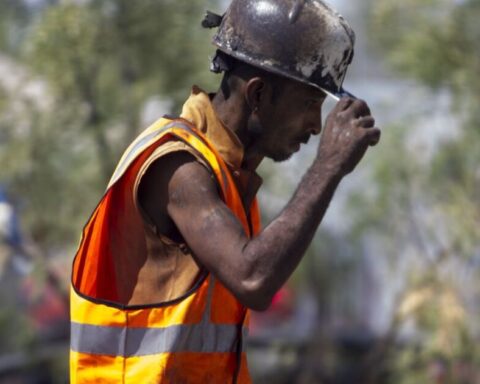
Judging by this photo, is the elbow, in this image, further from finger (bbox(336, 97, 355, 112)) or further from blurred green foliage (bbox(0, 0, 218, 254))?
blurred green foliage (bbox(0, 0, 218, 254))

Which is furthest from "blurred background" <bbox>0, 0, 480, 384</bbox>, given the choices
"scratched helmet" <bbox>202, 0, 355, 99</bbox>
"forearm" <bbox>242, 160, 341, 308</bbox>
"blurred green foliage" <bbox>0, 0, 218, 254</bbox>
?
"forearm" <bbox>242, 160, 341, 308</bbox>

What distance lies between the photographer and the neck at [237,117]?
3.32 metres

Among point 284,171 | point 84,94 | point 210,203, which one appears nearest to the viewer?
point 210,203

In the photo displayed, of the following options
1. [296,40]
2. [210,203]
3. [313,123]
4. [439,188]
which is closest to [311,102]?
[313,123]

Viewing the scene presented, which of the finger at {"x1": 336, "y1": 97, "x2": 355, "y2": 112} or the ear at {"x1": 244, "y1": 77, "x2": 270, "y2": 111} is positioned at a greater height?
the finger at {"x1": 336, "y1": 97, "x2": 355, "y2": 112}

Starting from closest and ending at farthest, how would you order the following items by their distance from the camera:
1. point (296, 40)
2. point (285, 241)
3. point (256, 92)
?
point (285, 241) → point (296, 40) → point (256, 92)

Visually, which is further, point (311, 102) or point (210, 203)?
point (311, 102)

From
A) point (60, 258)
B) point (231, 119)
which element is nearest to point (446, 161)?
point (60, 258)

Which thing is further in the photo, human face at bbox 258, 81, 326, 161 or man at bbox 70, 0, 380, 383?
human face at bbox 258, 81, 326, 161

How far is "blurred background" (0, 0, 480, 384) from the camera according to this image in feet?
27.9

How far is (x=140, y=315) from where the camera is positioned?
3201mm

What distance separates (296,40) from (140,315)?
0.78 meters

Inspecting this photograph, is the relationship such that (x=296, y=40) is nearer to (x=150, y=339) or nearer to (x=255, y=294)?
(x=255, y=294)

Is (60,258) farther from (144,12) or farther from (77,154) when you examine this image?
(144,12)
